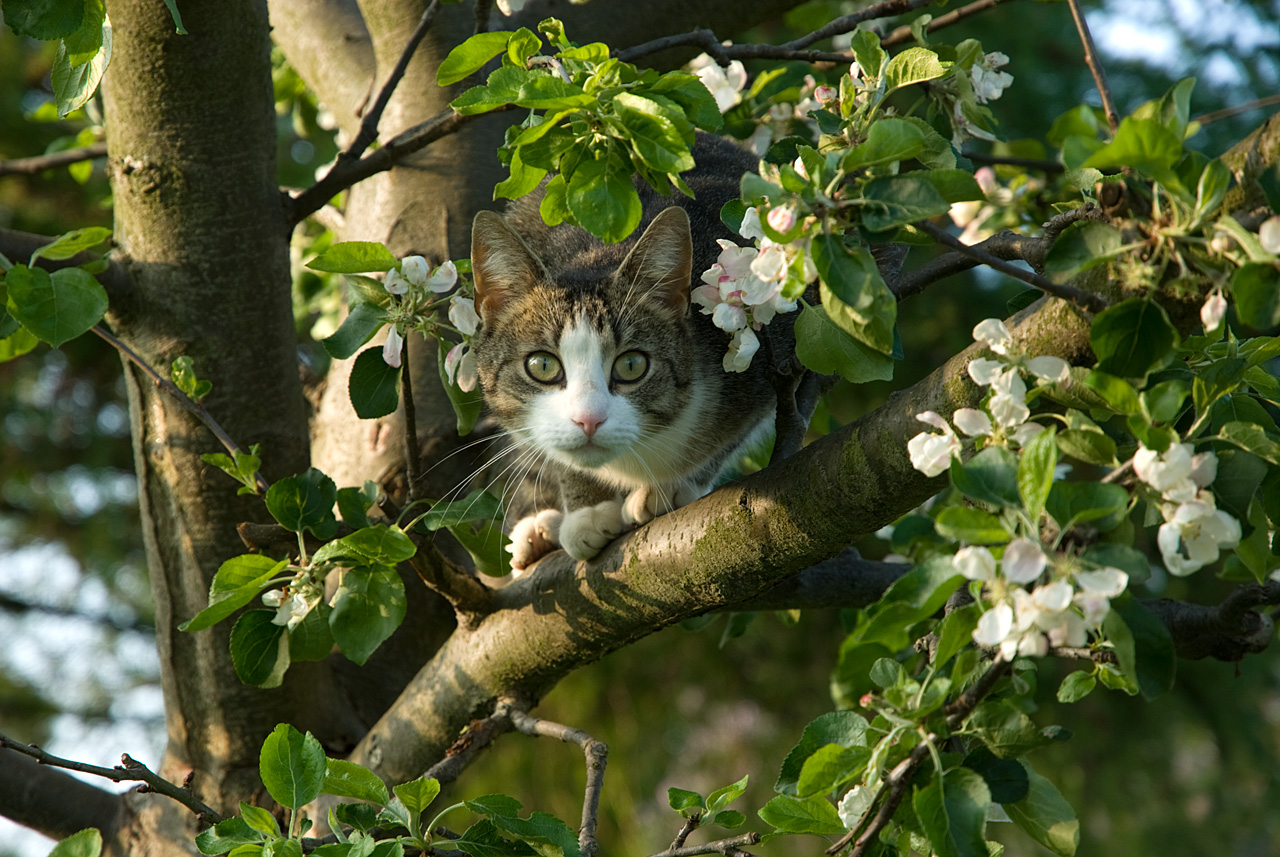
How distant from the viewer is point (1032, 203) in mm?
2061

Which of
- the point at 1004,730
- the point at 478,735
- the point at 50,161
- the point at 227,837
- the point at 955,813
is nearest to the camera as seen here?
the point at 955,813

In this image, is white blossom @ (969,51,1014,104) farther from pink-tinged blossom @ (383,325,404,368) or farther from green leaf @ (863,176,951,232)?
pink-tinged blossom @ (383,325,404,368)

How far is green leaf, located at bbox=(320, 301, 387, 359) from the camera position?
4.21 ft

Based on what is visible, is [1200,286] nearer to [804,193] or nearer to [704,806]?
[804,193]

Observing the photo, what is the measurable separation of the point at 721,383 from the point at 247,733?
1.05 meters

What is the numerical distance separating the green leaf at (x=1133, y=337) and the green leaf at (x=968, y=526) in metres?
0.17

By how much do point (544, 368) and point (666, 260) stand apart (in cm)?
30

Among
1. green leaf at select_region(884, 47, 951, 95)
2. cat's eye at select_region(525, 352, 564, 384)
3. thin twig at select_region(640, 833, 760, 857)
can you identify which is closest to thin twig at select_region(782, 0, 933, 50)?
green leaf at select_region(884, 47, 951, 95)

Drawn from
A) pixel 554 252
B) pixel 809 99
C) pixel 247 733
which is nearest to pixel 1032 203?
pixel 809 99

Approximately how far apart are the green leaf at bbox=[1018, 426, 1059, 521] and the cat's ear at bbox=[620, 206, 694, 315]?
99 cm

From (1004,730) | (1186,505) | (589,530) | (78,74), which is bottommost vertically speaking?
(1004,730)

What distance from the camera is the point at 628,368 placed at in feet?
6.06

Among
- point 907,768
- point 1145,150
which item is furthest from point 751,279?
Answer: point 907,768

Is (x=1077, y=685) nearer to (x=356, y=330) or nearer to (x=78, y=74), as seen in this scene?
(x=356, y=330)
